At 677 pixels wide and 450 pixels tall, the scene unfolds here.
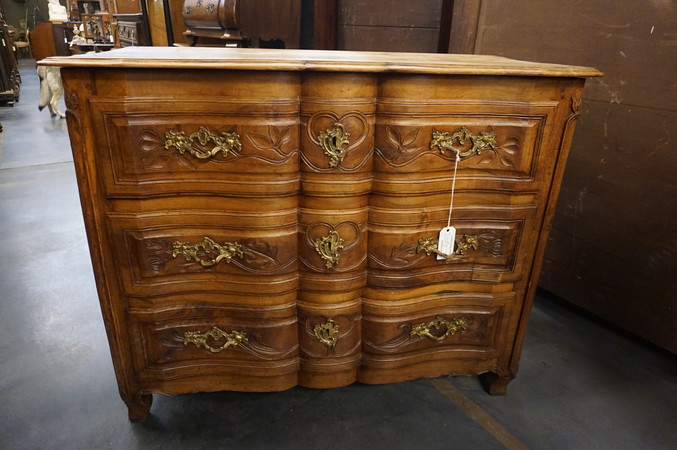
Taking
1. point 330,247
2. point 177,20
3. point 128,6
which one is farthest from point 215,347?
point 128,6

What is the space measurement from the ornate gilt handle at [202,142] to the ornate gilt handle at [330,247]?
34cm

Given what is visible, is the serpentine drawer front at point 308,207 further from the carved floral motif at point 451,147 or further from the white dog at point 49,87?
the white dog at point 49,87

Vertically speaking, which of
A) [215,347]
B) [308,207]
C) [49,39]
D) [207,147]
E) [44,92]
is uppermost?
[49,39]

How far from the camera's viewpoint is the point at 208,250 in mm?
1272

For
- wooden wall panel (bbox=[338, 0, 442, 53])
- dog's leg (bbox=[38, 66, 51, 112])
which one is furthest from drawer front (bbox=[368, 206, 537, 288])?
dog's leg (bbox=[38, 66, 51, 112])

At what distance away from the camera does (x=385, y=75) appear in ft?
3.76

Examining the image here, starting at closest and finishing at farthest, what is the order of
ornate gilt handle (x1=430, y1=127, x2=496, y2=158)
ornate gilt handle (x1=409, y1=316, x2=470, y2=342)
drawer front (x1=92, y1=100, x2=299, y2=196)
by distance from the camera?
drawer front (x1=92, y1=100, x2=299, y2=196) < ornate gilt handle (x1=430, y1=127, x2=496, y2=158) < ornate gilt handle (x1=409, y1=316, x2=470, y2=342)

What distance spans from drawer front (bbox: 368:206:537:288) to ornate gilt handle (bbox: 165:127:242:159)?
1.47 ft

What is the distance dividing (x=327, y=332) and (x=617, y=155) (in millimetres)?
1425

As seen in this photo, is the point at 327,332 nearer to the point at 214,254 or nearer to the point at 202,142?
the point at 214,254

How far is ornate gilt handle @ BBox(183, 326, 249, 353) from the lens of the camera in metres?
1.38

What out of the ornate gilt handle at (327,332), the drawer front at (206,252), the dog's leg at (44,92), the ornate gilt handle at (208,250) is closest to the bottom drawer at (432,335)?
the ornate gilt handle at (327,332)

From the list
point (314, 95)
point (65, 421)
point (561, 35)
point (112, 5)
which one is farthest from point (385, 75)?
point (112, 5)

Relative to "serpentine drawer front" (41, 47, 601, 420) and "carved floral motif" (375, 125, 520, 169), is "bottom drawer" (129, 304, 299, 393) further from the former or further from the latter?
"carved floral motif" (375, 125, 520, 169)
